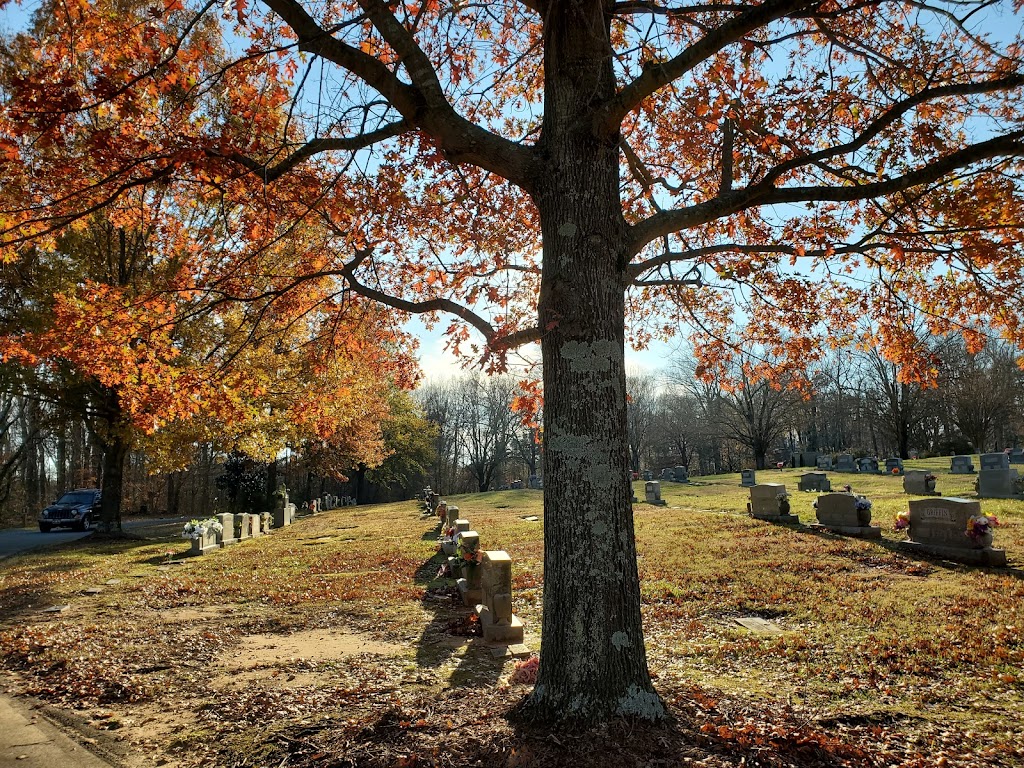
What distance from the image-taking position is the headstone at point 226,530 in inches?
635

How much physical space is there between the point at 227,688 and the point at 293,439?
1564 centimetres

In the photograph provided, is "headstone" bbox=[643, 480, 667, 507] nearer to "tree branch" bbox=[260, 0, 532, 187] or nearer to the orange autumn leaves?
the orange autumn leaves

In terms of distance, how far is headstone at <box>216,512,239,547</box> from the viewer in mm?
16141

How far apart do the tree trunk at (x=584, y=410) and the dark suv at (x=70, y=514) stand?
25.5 metres

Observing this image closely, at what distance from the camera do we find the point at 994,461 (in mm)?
20734

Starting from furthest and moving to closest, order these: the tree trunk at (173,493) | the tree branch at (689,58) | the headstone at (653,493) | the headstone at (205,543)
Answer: the tree trunk at (173,493)
the headstone at (653,493)
the headstone at (205,543)
the tree branch at (689,58)

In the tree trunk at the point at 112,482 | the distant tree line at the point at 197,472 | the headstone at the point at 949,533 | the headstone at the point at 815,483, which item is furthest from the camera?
the distant tree line at the point at 197,472

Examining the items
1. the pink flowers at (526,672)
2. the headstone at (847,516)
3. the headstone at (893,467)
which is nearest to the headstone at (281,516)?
the headstone at (847,516)

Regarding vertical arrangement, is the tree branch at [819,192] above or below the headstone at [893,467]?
above

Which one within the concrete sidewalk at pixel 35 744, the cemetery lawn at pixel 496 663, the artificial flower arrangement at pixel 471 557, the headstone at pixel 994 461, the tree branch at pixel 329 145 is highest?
the tree branch at pixel 329 145

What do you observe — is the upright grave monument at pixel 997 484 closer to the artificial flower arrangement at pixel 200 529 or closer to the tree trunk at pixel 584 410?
the tree trunk at pixel 584 410

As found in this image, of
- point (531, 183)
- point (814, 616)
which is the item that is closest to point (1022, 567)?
point (814, 616)

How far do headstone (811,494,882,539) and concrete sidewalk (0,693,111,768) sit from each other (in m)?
13.3

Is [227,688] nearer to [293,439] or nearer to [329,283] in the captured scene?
[329,283]
